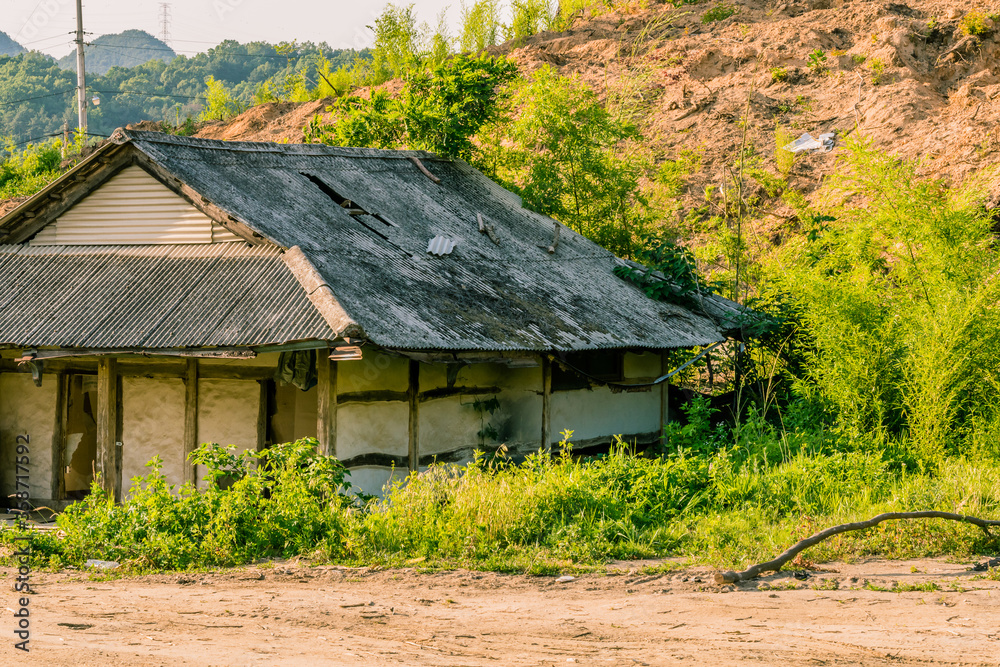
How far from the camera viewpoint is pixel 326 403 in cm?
893

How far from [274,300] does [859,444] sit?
642 cm

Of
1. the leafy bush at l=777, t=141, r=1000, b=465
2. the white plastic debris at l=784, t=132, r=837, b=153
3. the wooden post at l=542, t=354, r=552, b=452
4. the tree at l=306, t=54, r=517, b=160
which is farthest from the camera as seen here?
the white plastic debris at l=784, t=132, r=837, b=153

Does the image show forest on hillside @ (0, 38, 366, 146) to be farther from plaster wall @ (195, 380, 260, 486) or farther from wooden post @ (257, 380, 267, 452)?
wooden post @ (257, 380, 267, 452)

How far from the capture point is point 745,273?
16.8 meters

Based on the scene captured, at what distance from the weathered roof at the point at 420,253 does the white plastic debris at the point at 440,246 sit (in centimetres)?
8

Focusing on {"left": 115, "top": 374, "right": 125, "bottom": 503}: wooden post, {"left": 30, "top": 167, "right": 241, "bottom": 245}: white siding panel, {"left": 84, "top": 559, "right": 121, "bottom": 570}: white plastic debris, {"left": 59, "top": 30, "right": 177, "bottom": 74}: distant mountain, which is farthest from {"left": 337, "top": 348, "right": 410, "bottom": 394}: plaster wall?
{"left": 59, "top": 30, "right": 177, "bottom": 74}: distant mountain

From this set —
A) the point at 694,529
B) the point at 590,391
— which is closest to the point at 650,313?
the point at 590,391

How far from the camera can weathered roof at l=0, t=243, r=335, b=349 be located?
893 cm

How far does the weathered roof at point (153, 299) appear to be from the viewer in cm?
893

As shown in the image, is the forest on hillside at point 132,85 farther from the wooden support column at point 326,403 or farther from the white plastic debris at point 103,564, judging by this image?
the white plastic debris at point 103,564

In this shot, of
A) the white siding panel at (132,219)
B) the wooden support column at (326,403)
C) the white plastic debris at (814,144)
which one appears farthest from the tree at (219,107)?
the wooden support column at (326,403)

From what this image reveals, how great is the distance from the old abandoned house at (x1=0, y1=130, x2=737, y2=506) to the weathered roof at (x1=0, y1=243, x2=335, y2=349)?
0.02 meters

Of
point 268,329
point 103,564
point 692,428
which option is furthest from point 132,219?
point 692,428

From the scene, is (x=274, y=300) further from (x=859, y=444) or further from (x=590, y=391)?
(x=859, y=444)
